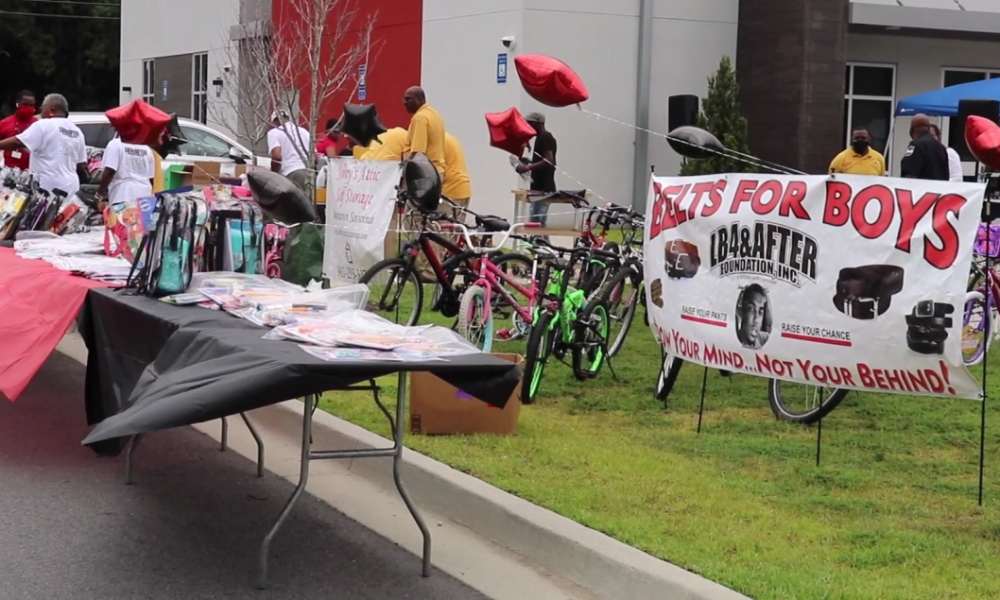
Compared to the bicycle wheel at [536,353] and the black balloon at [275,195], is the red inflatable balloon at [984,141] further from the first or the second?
the black balloon at [275,195]

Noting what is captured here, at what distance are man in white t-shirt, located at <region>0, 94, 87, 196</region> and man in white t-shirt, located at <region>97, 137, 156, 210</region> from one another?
879 mm

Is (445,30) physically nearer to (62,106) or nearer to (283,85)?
(283,85)

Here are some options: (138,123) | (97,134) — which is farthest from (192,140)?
(138,123)

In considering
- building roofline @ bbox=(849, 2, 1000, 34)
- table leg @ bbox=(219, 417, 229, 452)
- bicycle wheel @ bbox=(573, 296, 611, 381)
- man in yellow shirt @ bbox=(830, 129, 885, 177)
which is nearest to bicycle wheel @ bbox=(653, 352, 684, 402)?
bicycle wheel @ bbox=(573, 296, 611, 381)

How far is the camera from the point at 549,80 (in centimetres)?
995

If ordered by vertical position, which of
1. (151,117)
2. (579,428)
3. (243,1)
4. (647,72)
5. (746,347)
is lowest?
(579,428)

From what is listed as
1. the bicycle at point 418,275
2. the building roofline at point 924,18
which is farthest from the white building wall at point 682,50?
the bicycle at point 418,275

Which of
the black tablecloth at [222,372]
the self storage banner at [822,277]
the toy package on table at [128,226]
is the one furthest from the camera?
the toy package on table at [128,226]

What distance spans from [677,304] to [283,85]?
12.9 metres

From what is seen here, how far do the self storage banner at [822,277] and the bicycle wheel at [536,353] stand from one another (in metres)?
1.12

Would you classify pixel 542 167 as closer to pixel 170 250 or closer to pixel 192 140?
pixel 192 140

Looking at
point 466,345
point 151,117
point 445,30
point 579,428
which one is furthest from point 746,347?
point 445,30

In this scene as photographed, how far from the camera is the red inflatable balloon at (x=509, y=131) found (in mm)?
11727

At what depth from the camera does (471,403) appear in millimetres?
7879
